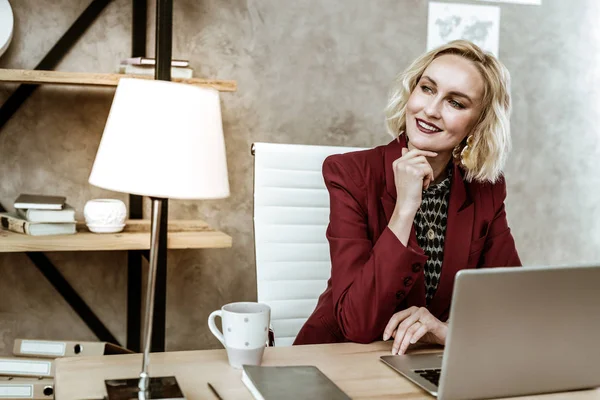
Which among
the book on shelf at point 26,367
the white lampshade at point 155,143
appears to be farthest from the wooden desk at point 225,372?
the book on shelf at point 26,367

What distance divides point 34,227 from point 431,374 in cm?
142

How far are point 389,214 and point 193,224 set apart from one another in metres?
1.00

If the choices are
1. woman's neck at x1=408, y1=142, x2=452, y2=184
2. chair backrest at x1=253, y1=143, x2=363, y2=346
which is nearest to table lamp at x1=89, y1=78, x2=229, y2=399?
chair backrest at x1=253, y1=143, x2=363, y2=346

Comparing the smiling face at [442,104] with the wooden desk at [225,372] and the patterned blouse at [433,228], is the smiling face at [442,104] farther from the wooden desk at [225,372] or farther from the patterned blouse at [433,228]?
the wooden desk at [225,372]

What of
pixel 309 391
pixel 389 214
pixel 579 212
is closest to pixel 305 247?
pixel 389 214

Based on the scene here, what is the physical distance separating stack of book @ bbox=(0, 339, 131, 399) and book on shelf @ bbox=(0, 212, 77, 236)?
1.15 feet

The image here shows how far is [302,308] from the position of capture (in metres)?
1.75

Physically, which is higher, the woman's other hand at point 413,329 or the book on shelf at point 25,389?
the woman's other hand at point 413,329

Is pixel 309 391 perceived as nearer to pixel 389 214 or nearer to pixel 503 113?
pixel 389 214

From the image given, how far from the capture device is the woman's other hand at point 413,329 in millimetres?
1287

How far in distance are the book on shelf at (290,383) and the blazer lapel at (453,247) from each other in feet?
1.88

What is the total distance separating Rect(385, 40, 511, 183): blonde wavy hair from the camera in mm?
1734

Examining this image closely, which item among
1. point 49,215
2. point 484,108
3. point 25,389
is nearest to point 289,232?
point 484,108

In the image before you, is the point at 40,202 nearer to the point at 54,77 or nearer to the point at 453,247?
the point at 54,77
